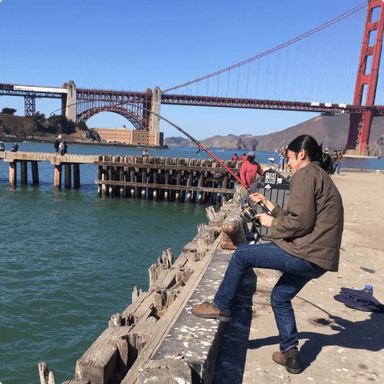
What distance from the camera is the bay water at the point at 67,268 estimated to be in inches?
253

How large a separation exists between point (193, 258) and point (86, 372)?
11.7 ft

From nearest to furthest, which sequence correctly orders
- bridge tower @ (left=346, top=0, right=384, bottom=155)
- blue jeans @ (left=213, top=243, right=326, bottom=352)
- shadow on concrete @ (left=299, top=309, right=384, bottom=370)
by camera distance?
blue jeans @ (left=213, top=243, right=326, bottom=352) → shadow on concrete @ (left=299, top=309, right=384, bottom=370) → bridge tower @ (left=346, top=0, right=384, bottom=155)

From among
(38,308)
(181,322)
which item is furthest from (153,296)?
(38,308)

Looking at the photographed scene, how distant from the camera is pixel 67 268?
10477mm

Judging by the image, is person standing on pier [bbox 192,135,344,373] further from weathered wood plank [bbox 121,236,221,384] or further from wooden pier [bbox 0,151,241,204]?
wooden pier [bbox 0,151,241,204]

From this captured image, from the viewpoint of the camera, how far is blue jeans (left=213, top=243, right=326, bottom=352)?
9.23 feet

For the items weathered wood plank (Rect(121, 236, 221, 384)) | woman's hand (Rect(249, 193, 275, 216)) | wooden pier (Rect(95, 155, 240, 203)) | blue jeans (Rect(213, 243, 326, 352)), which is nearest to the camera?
weathered wood plank (Rect(121, 236, 221, 384))

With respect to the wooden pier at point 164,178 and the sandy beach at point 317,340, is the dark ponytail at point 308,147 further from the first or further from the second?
the wooden pier at point 164,178

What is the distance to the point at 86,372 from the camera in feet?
9.37

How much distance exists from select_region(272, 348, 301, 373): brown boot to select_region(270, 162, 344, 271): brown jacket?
0.82 metres

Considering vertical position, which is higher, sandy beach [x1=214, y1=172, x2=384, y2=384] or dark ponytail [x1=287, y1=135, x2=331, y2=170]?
dark ponytail [x1=287, y1=135, x2=331, y2=170]

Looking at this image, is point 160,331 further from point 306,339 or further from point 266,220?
point 306,339

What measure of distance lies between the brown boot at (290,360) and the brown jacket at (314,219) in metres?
0.82

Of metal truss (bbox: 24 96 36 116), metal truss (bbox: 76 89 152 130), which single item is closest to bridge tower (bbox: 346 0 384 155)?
metal truss (bbox: 76 89 152 130)
